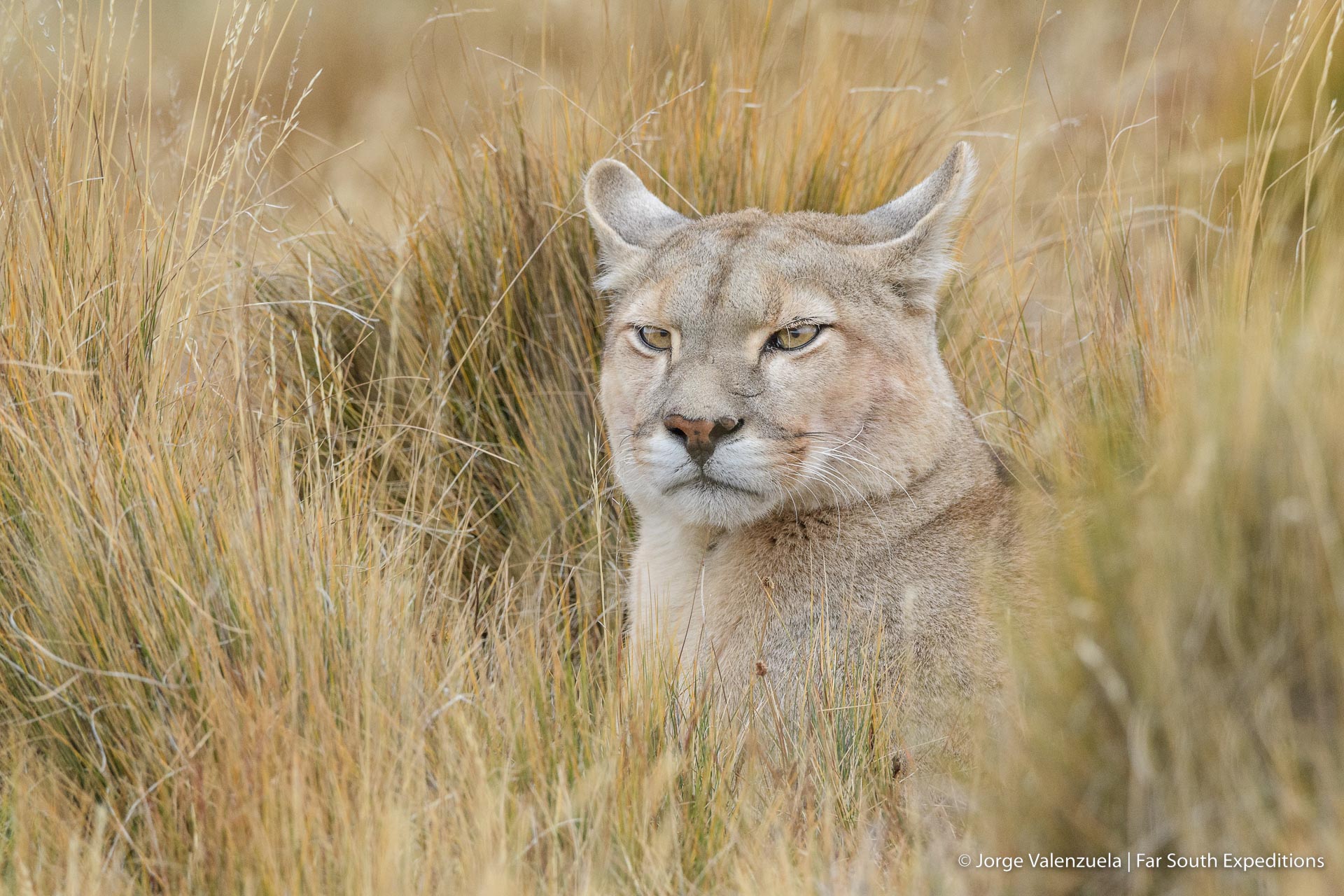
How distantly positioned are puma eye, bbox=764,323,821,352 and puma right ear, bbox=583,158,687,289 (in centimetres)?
70

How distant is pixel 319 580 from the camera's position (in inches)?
126

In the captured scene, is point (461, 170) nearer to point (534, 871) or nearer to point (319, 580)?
point (319, 580)

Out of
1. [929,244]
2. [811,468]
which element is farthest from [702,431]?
[929,244]

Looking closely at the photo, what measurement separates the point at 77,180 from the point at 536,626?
72.3 inches

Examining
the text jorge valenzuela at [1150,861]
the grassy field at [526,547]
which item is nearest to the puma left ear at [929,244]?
the grassy field at [526,547]

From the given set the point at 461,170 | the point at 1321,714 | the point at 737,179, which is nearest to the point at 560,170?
the point at 461,170

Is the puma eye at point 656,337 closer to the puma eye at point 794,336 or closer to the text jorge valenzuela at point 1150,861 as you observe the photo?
the puma eye at point 794,336

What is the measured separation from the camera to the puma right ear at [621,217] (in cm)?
457

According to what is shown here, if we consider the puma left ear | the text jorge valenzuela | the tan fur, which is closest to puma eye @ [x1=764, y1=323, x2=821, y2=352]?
the tan fur

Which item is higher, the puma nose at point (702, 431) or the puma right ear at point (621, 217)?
the puma right ear at point (621, 217)

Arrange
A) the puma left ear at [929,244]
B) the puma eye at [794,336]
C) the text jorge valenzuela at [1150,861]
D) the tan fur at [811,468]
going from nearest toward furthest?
the text jorge valenzuela at [1150,861]
the tan fur at [811,468]
the puma eye at [794,336]
the puma left ear at [929,244]

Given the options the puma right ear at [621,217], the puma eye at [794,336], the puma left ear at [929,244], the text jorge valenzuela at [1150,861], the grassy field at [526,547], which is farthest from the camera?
the puma right ear at [621,217]

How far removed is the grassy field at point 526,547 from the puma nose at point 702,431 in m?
0.64

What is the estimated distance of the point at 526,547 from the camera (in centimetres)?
471
